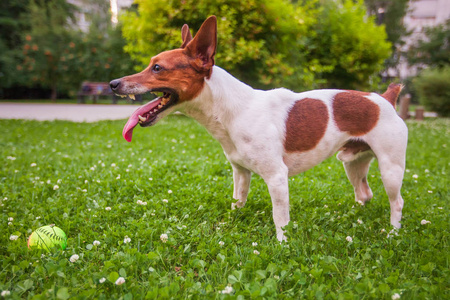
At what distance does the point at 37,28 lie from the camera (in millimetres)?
21156

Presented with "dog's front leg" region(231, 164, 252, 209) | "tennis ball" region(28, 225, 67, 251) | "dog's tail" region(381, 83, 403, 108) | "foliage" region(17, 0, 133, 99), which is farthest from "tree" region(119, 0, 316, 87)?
"foliage" region(17, 0, 133, 99)

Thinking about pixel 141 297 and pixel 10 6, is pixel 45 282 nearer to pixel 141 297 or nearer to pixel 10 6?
pixel 141 297

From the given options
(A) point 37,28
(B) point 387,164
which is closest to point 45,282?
(B) point 387,164

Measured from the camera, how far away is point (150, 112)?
268 centimetres

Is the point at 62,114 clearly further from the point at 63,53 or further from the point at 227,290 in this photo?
the point at 227,290

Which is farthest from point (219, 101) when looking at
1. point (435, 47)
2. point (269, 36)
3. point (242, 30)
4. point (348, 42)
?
point (435, 47)

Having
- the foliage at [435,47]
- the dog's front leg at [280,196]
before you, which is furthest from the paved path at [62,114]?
the foliage at [435,47]

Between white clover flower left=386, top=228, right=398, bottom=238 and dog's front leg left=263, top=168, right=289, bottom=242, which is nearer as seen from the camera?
dog's front leg left=263, top=168, right=289, bottom=242

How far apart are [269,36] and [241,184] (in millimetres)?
9061

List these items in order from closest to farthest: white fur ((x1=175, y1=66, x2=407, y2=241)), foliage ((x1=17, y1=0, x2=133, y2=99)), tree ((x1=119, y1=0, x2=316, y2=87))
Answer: white fur ((x1=175, y1=66, x2=407, y2=241)) < tree ((x1=119, y1=0, x2=316, y2=87)) < foliage ((x1=17, y1=0, x2=133, y2=99))

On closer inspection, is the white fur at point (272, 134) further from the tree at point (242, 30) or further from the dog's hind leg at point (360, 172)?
the tree at point (242, 30)

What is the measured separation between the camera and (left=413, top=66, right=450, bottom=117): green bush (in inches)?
681

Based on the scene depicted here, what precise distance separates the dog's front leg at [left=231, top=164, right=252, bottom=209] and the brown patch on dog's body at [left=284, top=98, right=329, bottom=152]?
57 cm

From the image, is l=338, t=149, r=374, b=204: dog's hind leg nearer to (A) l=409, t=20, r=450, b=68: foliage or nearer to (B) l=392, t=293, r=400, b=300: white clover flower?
(B) l=392, t=293, r=400, b=300: white clover flower
